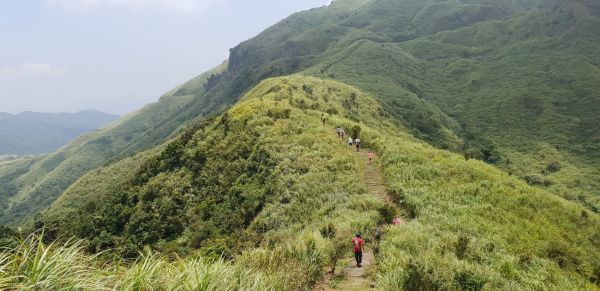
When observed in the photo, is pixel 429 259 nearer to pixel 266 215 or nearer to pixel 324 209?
pixel 324 209

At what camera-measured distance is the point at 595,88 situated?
11575 cm

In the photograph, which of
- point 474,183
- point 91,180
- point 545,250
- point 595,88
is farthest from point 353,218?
point 595,88

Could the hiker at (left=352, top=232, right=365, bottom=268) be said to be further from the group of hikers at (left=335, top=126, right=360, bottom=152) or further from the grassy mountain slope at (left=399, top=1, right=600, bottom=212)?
the grassy mountain slope at (left=399, top=1, right=600, bottom=212)

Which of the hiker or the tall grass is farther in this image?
the hiker

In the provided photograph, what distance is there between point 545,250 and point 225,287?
57.7ft

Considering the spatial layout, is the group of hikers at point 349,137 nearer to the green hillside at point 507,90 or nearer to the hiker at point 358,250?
the hiker at point 358,250

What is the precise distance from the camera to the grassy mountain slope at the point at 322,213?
1434 centimetres

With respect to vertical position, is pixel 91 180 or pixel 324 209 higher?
pixel 324 209

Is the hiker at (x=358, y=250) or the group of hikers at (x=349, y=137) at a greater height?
the hiker at (x=358, y=250)

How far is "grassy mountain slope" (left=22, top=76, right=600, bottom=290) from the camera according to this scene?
1434 centimetres

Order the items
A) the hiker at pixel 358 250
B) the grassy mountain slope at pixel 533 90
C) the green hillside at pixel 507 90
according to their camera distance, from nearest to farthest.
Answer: the hiker at pixel 358 250 < the grassy mountain slope at pixel 533 90 < the green hillside at pixel 507 90

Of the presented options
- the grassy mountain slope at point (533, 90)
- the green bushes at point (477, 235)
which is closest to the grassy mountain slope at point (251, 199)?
the green bushes at point (477, 235)

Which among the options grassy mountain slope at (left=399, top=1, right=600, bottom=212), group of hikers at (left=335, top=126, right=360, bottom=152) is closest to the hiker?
group of hikers at (left=335, top=126, right=360, bottom=152)

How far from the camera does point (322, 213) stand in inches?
965
